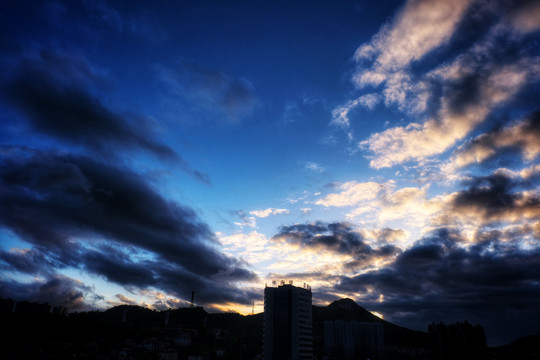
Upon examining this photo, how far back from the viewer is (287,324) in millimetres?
158250

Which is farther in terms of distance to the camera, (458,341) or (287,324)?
(458,341)

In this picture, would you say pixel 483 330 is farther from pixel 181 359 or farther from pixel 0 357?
pixel 0 357

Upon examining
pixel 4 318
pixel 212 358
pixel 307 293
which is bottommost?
pixel 212 358

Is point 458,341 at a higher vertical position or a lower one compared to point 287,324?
lower

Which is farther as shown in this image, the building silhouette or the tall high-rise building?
the building silhouette

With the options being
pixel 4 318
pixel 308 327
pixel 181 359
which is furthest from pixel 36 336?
pixel 308 327

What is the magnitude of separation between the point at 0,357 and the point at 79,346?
6271 centimetres

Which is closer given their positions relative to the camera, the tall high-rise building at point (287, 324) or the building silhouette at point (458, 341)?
the tall high-rise building at point (287, 324)

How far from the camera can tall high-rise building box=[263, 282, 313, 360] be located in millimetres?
153375

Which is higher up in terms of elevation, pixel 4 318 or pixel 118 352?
pixel 4 318

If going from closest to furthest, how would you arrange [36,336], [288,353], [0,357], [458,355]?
[0,357], [288,353], [458,355], [36,336]

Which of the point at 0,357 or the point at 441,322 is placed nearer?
the point at 0,357

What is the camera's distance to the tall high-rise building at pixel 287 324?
6038 inches

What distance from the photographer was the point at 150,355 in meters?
182
